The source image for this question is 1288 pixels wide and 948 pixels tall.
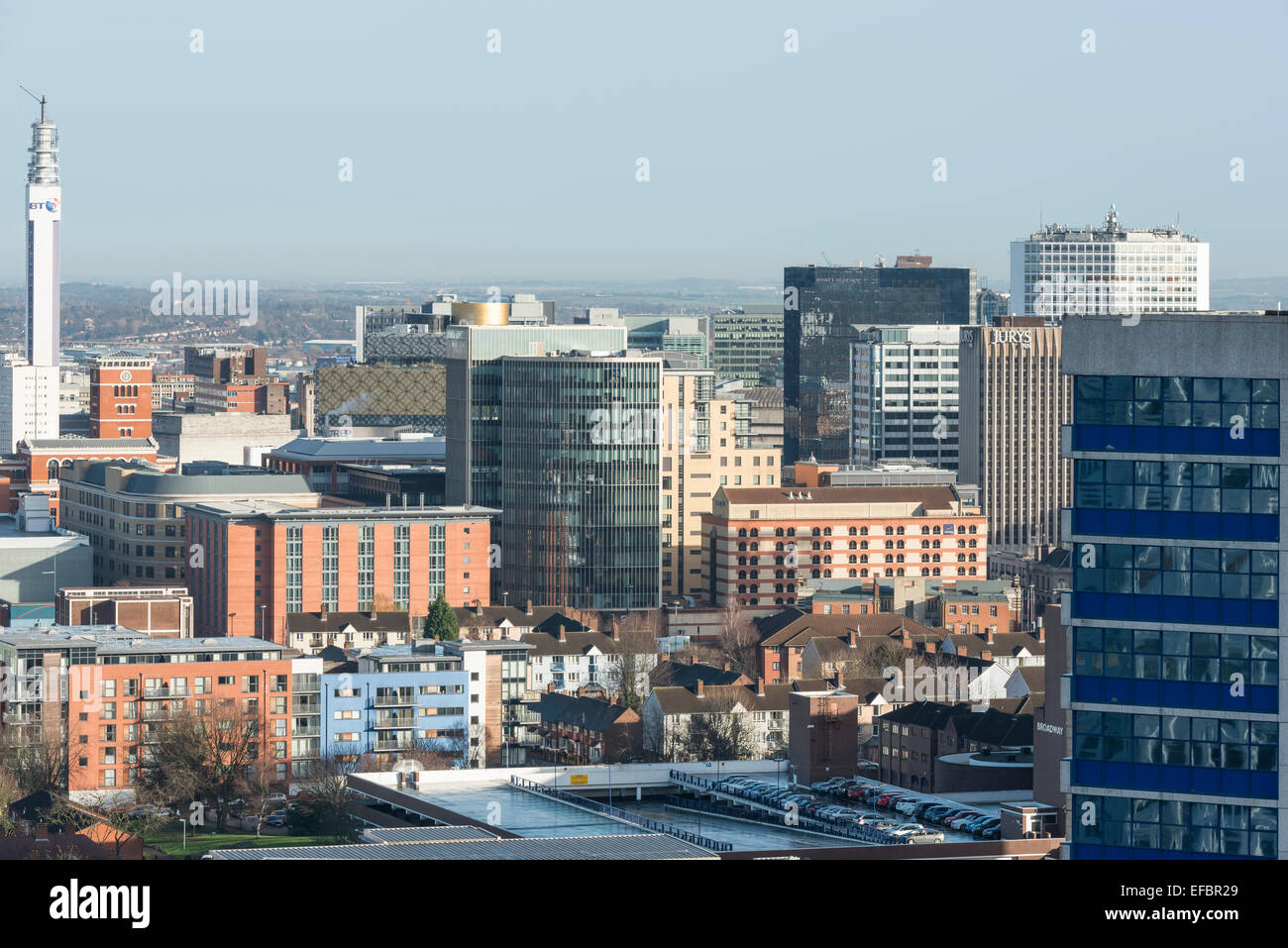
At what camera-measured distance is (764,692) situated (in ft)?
152

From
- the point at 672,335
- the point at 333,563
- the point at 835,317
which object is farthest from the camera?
the point at 835,317

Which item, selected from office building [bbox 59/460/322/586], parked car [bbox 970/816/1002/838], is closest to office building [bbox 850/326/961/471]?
office building [bbox 59/460/322/586]

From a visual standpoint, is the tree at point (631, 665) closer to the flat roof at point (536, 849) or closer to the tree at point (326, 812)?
the tree at point (326, 812)

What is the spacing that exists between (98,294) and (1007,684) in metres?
144

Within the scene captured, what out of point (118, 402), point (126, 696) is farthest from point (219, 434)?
point (126, 696)

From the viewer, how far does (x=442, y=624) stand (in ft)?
178

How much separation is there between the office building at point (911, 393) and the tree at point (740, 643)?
125 feet

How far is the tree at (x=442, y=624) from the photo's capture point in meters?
53.5

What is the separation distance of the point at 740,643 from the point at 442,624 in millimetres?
7581

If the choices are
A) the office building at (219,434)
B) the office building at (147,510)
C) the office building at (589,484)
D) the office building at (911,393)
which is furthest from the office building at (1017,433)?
the office building at (219,434)

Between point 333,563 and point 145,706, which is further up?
point 333,563

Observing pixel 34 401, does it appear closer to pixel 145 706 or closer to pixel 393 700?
pixel 393 700

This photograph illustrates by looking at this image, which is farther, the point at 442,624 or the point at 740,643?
the point at 740,643
